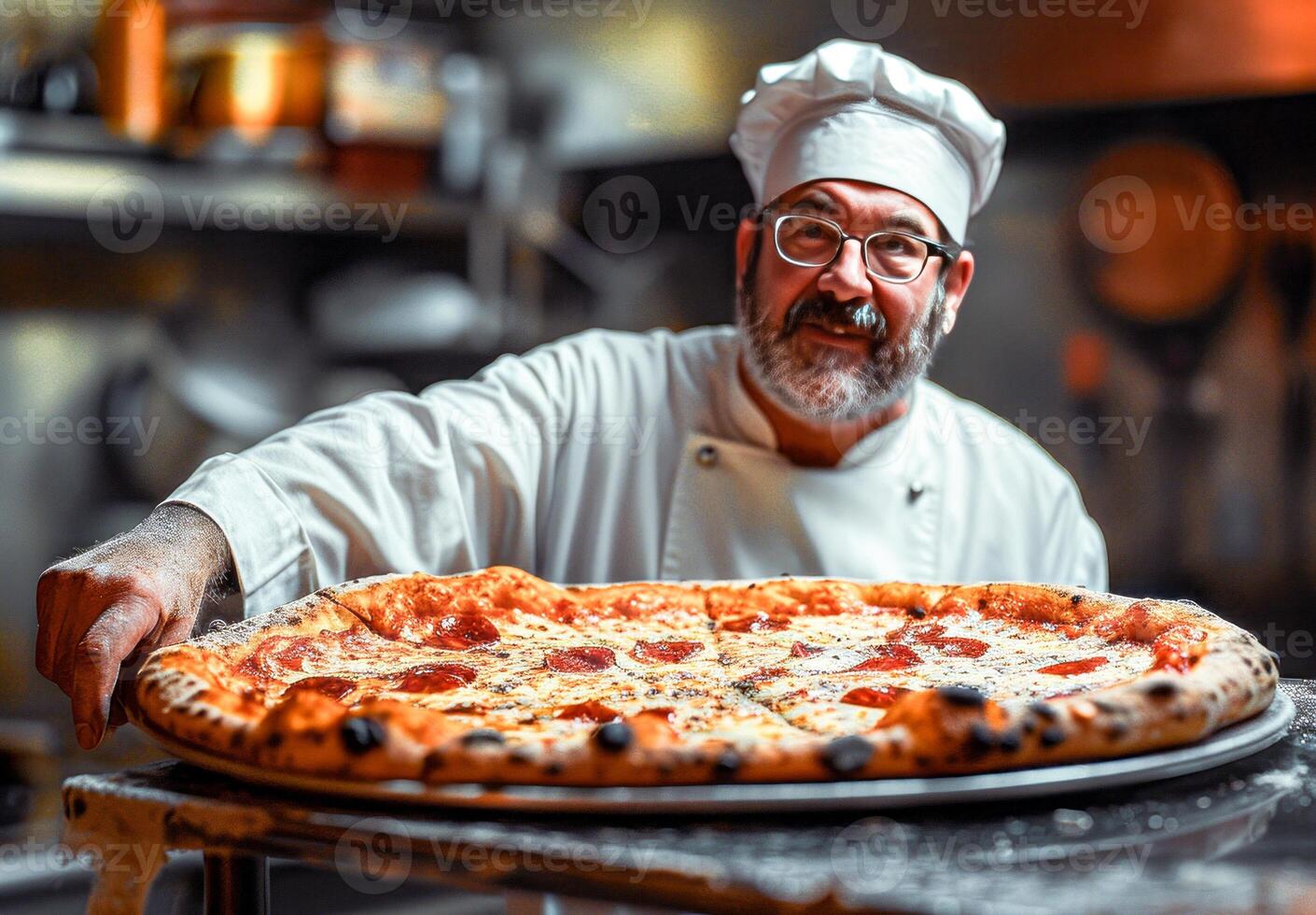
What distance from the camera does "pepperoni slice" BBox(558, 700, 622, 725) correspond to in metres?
1.31

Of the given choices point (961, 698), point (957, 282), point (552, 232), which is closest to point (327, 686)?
point (961, 698)

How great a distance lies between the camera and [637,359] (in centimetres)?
289

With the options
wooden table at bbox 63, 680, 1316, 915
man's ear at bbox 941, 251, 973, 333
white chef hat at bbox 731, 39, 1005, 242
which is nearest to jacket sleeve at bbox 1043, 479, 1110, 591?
man's ear at bbox 941, 251, 973, 333

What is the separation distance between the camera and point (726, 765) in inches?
43.8

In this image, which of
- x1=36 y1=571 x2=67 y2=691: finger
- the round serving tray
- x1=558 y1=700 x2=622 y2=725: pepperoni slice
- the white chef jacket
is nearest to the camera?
the round serving tray

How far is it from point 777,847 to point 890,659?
622 millimetres

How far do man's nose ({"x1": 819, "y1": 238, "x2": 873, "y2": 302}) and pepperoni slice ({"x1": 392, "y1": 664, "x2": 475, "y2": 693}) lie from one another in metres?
1.15

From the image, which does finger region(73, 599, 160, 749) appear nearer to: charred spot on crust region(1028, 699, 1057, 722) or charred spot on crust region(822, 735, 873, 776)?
charred spot on crust region(822, 735, 873, 776)

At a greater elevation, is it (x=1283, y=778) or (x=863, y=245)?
(x=863, y=245)

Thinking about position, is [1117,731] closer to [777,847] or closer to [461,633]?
[777,847]

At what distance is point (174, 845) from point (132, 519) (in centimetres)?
340

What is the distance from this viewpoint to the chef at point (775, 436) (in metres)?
2.35

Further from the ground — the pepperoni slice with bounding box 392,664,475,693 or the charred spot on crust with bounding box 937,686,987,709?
the charred spot on crust with bounding box 937,686,987,709

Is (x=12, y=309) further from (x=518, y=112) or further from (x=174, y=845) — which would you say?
(x=174, y=845)
